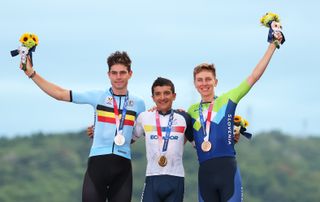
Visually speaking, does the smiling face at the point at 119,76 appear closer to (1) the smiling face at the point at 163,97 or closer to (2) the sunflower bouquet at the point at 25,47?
(1) the smiling face at the point at 163,97

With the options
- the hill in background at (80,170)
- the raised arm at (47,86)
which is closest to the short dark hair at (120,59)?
the raised arm at (47,86)

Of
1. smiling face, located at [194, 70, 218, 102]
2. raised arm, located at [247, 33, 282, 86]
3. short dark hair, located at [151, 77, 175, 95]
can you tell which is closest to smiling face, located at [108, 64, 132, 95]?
short dark hair, located at [151, 77, 175, 95]

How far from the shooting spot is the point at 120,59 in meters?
13.1

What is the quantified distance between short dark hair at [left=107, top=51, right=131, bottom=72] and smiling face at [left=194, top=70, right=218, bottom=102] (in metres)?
0.84

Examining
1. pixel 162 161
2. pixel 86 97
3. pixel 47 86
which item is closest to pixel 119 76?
pixel 86 97

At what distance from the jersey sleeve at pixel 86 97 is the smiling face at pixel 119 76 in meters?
0.26

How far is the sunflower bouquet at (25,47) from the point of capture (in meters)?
13.0

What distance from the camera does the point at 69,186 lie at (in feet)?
443

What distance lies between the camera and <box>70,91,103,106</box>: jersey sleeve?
1322 centimetres

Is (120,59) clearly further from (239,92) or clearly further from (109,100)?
(239,92)

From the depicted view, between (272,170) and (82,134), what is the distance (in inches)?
1062

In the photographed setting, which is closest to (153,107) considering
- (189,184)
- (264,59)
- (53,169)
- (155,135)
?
(155,135)

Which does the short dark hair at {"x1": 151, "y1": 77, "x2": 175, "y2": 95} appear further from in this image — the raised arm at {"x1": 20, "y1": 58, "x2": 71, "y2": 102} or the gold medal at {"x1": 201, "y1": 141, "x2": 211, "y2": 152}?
the raised arm at {"x1": 20, "y1": 58, "x2": 71, "y2": 102}

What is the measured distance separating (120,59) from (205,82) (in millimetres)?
1074
